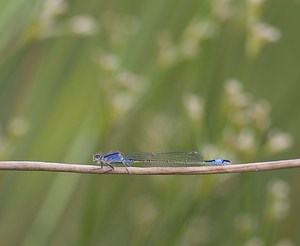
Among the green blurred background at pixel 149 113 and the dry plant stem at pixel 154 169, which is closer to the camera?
the dry plant stem at pixel 154 169

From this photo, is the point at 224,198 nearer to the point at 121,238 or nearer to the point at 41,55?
the point at 121,238

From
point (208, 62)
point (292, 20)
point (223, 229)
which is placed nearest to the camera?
point (208, 62)

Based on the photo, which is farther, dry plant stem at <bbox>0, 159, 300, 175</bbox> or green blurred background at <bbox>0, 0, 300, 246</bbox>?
green blurred background at <bbox>0, 0, 300, 246</bbox>

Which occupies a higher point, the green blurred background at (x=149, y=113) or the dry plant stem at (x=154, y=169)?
the green blurred background at (x=149, y=113)

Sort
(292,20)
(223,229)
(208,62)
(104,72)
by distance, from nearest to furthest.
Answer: (104,72) < (208,62) < (223,229) < (292,20)

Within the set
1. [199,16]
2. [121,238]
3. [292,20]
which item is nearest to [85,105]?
[121,238]

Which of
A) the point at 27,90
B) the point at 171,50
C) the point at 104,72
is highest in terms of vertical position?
the point at 27,90

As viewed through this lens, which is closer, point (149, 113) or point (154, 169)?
point (154, 169)

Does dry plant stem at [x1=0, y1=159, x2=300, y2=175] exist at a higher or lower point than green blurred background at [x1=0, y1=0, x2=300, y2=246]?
lower
